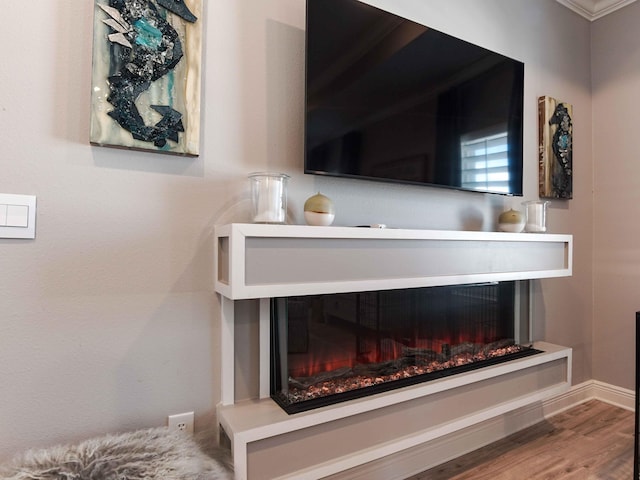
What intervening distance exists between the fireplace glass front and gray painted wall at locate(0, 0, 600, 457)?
0.62ft

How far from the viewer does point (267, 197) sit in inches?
49.4

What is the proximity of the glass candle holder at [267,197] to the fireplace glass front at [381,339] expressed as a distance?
0.32m

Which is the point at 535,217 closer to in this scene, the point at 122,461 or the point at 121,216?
the point at 121,216

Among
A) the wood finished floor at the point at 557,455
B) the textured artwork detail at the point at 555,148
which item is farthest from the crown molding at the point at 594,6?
the wood finished floor at the point at 557,455

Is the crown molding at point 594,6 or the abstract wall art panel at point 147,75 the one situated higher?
the crown molding at point 594,6

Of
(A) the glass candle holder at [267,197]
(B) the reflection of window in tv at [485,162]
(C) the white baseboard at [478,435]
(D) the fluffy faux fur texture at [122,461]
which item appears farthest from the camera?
(B) the reflection of window in tv at [485,162]

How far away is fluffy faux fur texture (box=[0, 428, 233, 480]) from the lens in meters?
0.92

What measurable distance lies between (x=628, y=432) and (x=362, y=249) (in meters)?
2.09

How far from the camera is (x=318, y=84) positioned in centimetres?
140

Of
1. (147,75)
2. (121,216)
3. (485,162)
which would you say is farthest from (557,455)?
(147,75)

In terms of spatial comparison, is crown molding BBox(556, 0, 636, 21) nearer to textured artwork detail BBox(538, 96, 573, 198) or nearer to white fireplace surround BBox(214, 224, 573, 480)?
textured artwork detail BBox(538, 96, 573, 198)

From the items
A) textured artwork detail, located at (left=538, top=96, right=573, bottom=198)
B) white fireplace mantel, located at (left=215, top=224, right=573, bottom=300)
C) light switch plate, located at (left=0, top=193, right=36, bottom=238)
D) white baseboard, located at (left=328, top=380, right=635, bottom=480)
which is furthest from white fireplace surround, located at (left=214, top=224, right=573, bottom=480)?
textured artwork detail, located at (left=538, top=96, right=573, bottom=198)

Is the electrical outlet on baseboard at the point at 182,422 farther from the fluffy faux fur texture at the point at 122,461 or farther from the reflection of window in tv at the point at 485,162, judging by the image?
the reflection of window in tv at the point at 485,162

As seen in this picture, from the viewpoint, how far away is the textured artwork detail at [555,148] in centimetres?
227
